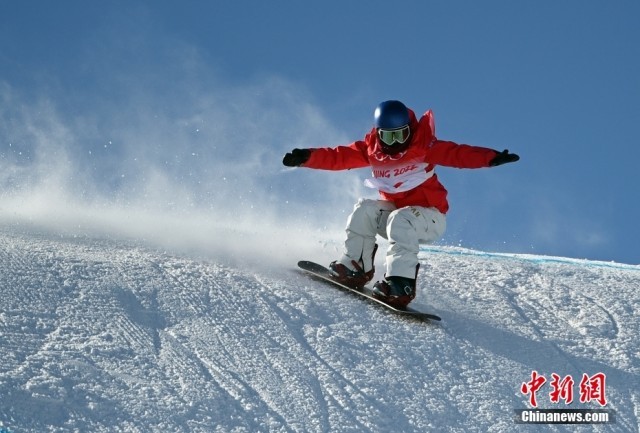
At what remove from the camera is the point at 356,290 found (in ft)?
21.1

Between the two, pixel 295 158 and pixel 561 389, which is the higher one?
pixel 295 158

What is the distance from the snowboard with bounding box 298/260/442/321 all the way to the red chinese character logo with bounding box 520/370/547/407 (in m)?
0.83

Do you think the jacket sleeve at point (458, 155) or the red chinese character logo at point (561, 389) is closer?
the red chinese character logo at point (561, 389)

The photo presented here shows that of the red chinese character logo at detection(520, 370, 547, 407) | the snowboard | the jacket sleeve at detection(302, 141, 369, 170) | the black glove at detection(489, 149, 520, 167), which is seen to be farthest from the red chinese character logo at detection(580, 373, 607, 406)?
the jacket sleeve at detection(302, 141, 369, 170)

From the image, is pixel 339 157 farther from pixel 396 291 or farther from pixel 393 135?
pixel 396 291

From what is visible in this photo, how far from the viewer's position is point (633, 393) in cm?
531

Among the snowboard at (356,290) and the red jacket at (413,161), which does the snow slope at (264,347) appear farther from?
the red jacket at (413,161)

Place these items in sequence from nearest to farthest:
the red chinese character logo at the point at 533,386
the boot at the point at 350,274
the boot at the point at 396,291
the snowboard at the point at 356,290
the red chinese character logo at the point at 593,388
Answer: the red chinese character logo at the point at 533,386
the red chinese character logo at the point at 593,388
the snowboard at the point at 356,290
the boot at the point at 396,291
the boot at the point at 350,274

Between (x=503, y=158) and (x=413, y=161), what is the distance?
0.70 metres

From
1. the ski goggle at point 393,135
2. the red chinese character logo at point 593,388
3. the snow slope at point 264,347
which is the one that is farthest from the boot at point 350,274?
the red chinese character logo at point 593,388

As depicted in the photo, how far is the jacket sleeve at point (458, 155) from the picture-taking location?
6.29 m

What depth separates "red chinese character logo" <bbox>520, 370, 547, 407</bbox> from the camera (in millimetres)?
5088

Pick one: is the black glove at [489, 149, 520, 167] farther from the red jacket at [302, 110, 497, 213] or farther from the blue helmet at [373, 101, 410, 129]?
the blue helmet at [373, 101, 410, 129]

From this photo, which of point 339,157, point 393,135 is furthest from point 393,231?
point 339,157
